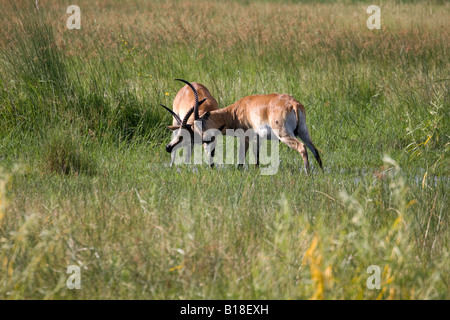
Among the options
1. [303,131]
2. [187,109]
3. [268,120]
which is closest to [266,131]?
[268,120]

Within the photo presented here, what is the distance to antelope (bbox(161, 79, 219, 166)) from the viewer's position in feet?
23.3

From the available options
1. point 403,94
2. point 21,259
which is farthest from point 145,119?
point 21,259

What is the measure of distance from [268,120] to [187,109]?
3.77 ft

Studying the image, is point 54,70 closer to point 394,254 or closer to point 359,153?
point 359,153

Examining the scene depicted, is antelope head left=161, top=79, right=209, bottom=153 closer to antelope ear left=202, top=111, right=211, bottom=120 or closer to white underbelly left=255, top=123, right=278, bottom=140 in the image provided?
antelope ear left=202, top=111, right=211, bottom=120

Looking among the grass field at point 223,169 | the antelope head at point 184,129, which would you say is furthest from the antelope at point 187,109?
→ the grass field at point 223,169

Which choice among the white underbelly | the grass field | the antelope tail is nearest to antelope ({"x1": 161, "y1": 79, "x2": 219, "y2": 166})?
the grass field

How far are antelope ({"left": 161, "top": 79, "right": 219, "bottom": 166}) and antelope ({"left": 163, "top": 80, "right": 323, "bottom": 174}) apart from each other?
0.05m

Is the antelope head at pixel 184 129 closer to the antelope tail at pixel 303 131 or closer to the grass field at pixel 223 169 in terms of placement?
the grass field at pixel 223 169

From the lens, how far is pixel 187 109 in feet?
24.7

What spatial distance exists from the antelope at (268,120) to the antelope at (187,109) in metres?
0.05

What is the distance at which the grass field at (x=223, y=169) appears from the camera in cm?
344

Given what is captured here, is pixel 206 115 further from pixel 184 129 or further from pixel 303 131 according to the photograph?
pixel 303 131

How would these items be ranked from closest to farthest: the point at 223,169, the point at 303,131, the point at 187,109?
the point at 223,169, the point at 303,131, the point at 187,109
